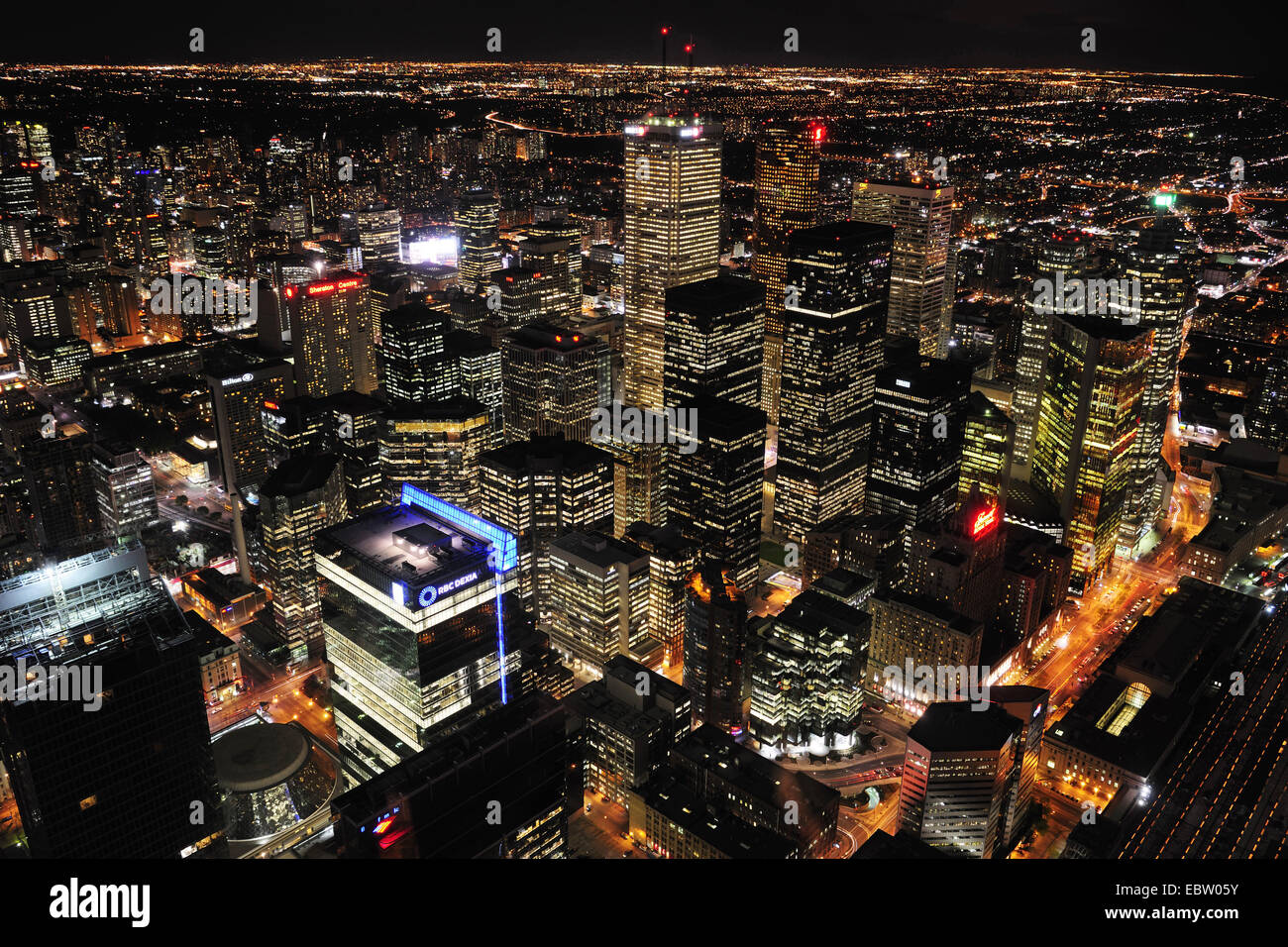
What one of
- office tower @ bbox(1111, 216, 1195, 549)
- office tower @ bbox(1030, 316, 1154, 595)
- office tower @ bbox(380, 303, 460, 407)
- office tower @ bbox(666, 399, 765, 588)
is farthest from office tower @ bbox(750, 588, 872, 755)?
office tower @ bbox(380, 303, 460, 407)

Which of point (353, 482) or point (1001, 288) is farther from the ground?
point (1001, 288)

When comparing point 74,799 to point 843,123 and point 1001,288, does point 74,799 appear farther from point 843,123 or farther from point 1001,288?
point 843,123

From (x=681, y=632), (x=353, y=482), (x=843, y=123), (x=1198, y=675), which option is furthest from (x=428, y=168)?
(x=1198, y=675)

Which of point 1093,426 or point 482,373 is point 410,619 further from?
point 482,373

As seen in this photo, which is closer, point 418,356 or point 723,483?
point 723,483

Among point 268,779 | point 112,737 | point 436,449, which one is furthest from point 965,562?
point 112,737

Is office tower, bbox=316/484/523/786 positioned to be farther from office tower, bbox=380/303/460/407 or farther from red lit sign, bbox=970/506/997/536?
office tower, bbox=380/303/460/407
